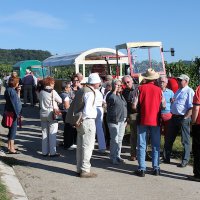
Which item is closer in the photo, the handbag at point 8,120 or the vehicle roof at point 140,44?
the handbag at point 8,120

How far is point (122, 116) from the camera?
8.28 meters

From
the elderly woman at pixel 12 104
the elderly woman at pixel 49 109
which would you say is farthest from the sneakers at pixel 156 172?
the elderly woman at pixel 12 104

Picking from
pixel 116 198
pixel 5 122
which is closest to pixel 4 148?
pixel 5 122

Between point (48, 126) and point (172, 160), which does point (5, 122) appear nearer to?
point (48, 126)

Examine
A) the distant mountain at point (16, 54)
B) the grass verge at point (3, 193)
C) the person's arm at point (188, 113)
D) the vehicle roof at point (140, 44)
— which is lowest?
the grass verge at point (3, 193)

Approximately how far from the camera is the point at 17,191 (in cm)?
626

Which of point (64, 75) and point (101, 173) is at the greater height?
point (64, 75)

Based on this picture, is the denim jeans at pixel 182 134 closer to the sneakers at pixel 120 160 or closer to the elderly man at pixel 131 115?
the elderly man at pixel 131 115

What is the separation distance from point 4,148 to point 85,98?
11.9 feet

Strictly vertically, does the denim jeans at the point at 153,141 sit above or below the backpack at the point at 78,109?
below

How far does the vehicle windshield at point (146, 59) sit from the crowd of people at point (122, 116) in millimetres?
4302

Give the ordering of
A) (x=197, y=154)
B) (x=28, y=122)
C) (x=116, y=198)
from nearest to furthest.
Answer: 1. (x=116, y=198)
2. (x=197, y=154)
3. (x=28, y=122)

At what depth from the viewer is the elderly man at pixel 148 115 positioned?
7.36m

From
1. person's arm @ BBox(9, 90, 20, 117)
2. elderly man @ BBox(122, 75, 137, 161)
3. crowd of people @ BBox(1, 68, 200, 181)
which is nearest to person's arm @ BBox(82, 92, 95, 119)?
crowd of people @ BBox(1, 68, 200, 181)
